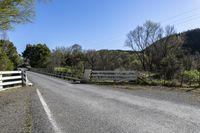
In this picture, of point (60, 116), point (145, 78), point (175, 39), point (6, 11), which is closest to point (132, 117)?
point (60, 116)

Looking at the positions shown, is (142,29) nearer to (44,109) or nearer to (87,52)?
(87,52)

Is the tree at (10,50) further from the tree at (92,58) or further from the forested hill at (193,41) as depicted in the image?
the forested hill at (193,41)

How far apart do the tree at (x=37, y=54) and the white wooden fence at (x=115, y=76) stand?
2934 inches

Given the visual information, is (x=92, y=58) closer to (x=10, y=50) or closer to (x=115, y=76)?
(x=10, y=50)

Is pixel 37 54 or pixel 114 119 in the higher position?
pixel 37 54

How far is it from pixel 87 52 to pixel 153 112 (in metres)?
84.6

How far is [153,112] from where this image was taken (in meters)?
9.38

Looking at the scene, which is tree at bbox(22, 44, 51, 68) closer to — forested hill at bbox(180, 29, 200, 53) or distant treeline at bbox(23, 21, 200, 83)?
distant treeline at bbox(23, 21, 200, 83)

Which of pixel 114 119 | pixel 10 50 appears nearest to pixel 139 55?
pixel 10 50

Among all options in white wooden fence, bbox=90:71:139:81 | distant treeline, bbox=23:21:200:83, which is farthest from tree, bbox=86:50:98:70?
white wooden fence, bbox=90:71:139:81

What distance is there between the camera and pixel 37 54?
4338 inches

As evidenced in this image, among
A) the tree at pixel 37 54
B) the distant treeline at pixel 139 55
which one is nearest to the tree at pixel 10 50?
the distant treeline at pixel 139 55

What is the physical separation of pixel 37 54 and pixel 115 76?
3374 inches

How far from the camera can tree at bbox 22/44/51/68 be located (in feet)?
350
